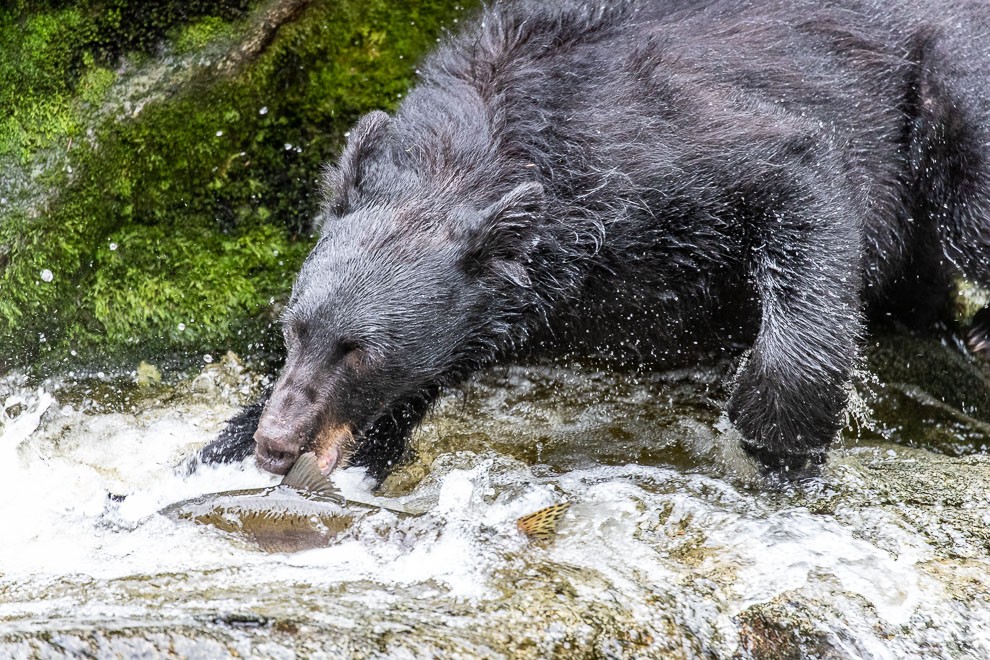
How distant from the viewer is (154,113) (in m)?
6.93

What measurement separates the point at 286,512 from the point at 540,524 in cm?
116

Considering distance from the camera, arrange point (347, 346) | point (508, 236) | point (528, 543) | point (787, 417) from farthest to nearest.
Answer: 1. point (787, 417)
2. point (508, 236)
3. point (347, 346)
4. point (528, 543)

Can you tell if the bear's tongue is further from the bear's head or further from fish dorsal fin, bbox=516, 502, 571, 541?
fish dorsal fin, bbox=516, 502, 571, 541

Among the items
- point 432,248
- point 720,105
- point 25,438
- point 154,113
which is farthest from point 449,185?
point 25,438

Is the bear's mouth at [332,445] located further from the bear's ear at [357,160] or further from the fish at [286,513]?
the bear's ear at [357,160]

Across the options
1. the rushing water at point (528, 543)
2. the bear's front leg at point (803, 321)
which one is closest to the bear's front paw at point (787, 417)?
the bear's front leg at point (803, 321)

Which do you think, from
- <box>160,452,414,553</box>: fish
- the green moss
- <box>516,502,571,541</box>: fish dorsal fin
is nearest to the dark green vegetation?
the green moss

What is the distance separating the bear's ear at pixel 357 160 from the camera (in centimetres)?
570

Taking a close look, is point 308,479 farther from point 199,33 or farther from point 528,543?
point 199,33

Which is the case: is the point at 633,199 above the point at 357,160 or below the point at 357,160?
below

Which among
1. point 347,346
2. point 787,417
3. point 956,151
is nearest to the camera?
point 347,346

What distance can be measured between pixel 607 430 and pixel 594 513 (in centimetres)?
125

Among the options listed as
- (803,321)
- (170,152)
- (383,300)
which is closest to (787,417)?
(803,321)

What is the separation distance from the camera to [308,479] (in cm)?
497
